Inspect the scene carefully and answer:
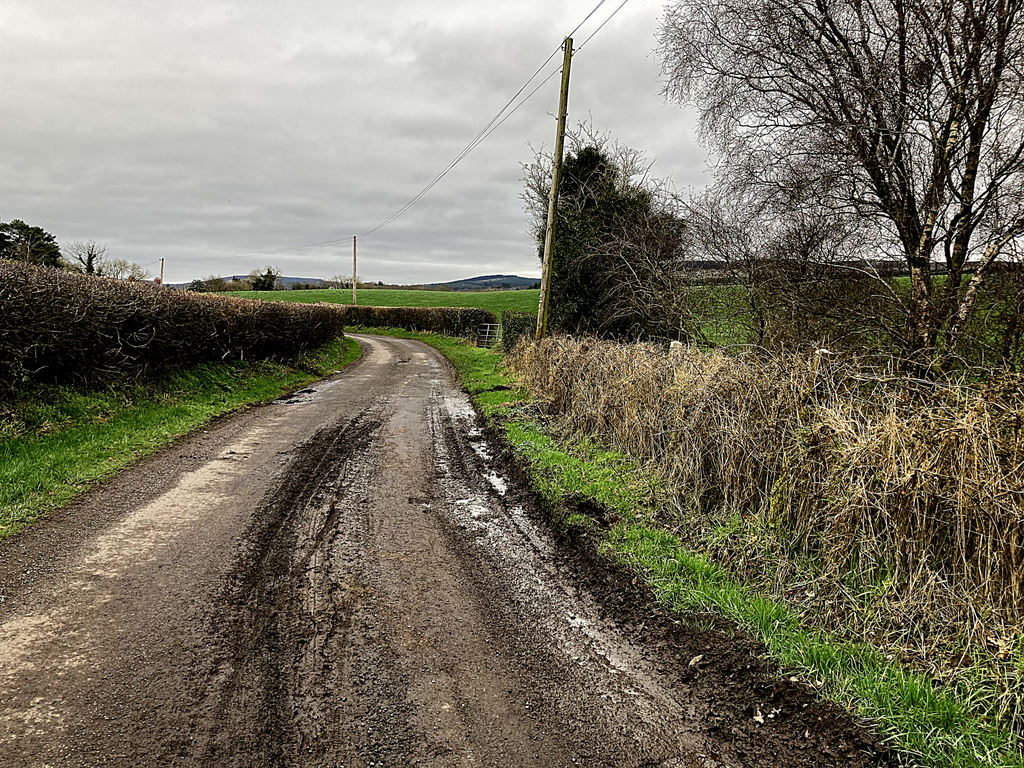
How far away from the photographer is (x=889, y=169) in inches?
264

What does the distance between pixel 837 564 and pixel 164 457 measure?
7541mm

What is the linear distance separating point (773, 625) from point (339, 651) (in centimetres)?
260

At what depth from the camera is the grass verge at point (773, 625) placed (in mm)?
2479

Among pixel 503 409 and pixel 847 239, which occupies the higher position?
pixel 847 239

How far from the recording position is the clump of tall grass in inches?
117

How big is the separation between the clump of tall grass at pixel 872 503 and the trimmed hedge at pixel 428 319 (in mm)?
25487

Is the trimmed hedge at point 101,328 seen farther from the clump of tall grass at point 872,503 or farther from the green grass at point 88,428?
the clump of tall grass at point 872,503

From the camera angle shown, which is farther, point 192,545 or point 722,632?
point 192,545

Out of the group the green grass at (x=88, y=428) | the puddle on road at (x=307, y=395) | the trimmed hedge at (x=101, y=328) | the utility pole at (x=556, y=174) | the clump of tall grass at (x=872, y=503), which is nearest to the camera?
the clump of tall grass at (x=872, y=503)

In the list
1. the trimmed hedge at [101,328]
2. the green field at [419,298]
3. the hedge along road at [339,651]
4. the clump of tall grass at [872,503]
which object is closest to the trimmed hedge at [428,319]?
the green field at [419,298]

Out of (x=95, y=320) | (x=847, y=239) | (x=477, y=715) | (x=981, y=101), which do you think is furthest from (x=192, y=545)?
(x=981, y=101)

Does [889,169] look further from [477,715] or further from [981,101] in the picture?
[477,715]

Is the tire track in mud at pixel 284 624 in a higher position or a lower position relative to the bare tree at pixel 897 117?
lower

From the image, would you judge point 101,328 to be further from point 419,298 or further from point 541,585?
point 419,298
